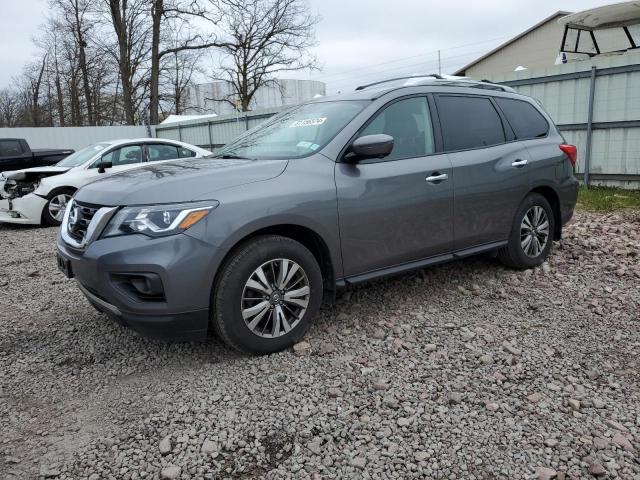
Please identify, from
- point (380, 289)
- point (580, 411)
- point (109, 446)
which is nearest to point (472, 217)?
point (380, 289)

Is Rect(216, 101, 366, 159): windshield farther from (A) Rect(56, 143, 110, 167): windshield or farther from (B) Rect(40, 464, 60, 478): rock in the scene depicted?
(A) Rect(56, 143, 110, 167): windshield

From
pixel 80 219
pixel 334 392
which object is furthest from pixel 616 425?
pixel 80 219

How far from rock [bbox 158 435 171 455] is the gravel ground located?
0.01 metres

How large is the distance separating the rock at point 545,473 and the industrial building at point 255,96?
2661 cm

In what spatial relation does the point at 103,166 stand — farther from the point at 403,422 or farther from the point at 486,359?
the point at 403,422

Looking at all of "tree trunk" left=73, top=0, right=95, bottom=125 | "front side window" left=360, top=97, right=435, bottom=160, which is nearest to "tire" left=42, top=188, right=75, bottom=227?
"front side window" left=360, top=97, right=435, bottom=160

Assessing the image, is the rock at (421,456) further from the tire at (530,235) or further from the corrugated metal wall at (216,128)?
the corrugated metal wall at (216,128)

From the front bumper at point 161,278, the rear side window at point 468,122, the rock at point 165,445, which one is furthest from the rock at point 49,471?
the rear side window at point 468,122

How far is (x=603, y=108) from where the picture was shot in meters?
8.90

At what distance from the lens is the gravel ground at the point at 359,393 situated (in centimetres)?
233

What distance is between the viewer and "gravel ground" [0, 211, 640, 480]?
233cm

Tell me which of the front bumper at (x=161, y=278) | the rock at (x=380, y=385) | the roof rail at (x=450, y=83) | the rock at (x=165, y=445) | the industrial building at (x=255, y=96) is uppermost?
the industrial building at (x=255, y=96)

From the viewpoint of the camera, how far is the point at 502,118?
15.1 feet

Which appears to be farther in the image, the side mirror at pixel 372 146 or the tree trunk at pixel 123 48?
the tree trunk at pixel 123 48
